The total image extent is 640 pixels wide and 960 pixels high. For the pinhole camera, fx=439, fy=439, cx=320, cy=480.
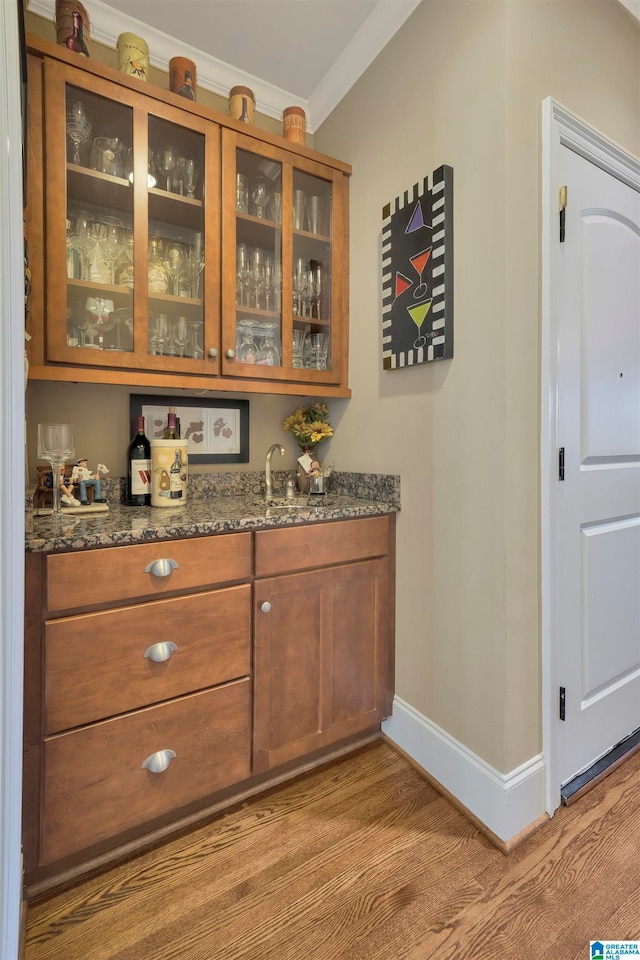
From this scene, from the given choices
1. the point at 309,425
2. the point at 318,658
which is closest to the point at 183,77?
the point at 309,425

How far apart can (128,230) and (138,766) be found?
1.65 m

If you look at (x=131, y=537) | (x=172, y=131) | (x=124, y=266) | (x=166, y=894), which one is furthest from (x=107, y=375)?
(x=166, y=894)

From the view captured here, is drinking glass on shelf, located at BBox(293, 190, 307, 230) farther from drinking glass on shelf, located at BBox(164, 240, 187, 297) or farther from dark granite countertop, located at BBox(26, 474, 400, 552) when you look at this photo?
dark granite countertop, located at BBox(26, 474, 400, 552)

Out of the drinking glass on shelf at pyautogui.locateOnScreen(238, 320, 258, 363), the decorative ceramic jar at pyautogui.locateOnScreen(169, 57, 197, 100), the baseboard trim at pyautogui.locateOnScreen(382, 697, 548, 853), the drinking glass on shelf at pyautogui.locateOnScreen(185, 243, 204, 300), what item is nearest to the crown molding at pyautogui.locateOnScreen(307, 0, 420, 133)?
the decorative ceramic jar at pyautogui.locateOnScreen(169, 57, 197, 100)

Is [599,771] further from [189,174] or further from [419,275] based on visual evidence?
[189,174]

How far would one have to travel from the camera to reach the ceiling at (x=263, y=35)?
63.1 inches

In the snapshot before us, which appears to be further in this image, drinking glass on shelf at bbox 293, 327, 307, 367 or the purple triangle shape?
drinking glass on shelf at bbox 293, 327, 307, 367

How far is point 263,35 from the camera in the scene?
1716 mm

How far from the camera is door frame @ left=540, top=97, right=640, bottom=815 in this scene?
1.31m

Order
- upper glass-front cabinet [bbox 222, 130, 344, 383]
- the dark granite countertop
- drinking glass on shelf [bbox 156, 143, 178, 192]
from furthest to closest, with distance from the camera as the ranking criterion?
upper glass-front cabinet [bbox 222, 130, 344, 383] → drinking glass on shelf [bbox 156, 143, 178, 192] → the dark granite countertop

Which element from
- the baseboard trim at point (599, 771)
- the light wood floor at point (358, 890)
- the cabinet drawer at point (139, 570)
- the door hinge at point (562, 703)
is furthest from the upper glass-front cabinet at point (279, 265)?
the baseboard trim at point (599, 771)

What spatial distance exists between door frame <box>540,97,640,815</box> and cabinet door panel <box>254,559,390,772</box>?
56cm

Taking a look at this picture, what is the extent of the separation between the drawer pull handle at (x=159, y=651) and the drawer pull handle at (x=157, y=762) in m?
0.26

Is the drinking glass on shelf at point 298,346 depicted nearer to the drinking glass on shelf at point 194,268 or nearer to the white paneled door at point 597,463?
the drinking glass on shelf at point 194,268
